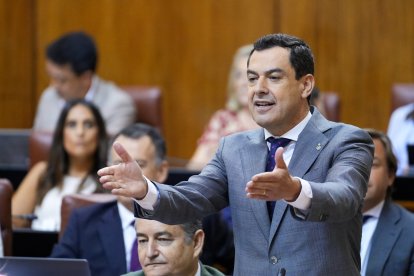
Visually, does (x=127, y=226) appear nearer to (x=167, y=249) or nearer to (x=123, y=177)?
(x=167, y=249)

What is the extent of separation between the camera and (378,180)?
3352 millimetres

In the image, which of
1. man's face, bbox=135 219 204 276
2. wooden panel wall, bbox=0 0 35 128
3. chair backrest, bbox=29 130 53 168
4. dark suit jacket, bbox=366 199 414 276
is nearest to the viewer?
man's face, bbox=135 219 204 276

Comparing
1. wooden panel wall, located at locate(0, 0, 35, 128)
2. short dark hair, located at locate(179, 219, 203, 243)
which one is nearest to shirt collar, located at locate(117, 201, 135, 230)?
short dark hair, located at locate(179, 219, 203, 243)

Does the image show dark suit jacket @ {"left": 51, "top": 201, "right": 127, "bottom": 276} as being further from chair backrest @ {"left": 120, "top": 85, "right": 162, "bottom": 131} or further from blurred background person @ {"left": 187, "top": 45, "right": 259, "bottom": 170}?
chair backrest @ {"left": 120, "top": 85, "right": 162, "bottom": 131}

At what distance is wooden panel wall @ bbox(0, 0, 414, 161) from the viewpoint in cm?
577

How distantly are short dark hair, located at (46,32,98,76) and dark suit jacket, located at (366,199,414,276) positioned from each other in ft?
7.68

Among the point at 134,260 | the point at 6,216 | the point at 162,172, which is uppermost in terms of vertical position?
the point at 162,172

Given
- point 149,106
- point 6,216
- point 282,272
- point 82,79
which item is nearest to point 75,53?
point 82,79

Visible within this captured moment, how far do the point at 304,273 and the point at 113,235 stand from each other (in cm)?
141

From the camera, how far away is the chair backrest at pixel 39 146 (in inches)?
179

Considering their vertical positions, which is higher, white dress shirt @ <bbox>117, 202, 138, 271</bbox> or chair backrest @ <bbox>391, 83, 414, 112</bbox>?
chair backrest @ <bbox>391, 83, 414, 112</bbox>

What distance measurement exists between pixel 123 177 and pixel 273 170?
32cm

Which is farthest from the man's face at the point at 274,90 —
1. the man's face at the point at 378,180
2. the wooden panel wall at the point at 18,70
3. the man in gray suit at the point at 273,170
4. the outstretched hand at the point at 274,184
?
the wooden panel wall at the point at 18,70

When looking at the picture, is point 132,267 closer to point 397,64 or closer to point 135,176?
point 135,176
